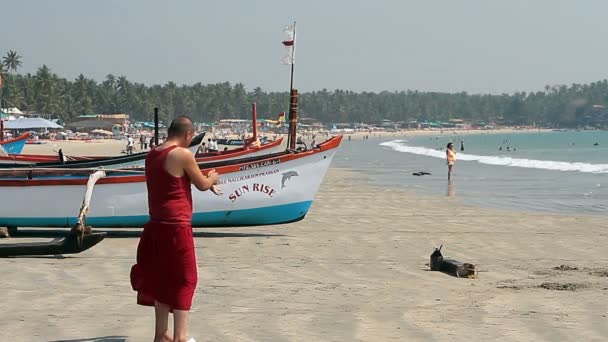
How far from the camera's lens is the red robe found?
18.9ft

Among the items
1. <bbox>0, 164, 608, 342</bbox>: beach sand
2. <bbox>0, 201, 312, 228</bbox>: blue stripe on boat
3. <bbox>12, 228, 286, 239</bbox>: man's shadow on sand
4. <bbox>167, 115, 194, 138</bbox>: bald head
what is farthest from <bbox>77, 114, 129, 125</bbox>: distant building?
<bbox>167, 115, 194, 138</bbox>: bald head

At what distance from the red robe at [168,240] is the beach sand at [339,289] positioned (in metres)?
0.85

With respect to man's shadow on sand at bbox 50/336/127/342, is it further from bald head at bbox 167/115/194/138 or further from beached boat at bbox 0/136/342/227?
beached boat at bbox 0/136/342/227

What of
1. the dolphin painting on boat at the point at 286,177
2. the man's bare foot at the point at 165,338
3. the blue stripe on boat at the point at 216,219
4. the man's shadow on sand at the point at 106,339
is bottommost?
the blue stripe on boat at the point at 216,219

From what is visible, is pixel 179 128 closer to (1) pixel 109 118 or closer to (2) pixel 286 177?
(2) pixel 286 177

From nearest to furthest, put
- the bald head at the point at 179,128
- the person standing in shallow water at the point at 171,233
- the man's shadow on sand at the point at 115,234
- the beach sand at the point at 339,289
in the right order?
the person standing in shallow water at the point at 171,233
the bald head at the point at 179,128
the beach sand at the point at 339,289
the man's shadow on sand at the point at 115,234

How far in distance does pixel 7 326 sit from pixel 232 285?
8.87 ft

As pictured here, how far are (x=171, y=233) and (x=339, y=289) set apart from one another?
11.5ft

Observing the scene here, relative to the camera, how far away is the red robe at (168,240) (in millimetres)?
5762

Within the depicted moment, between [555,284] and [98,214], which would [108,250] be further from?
[555,284]

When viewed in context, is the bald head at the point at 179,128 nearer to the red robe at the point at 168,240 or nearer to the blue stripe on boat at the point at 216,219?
the red robe at the point at 168,240

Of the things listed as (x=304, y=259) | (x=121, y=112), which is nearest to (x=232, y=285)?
(x=304, y=259)

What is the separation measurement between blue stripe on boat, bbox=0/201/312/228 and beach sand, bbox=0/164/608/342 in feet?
0.77

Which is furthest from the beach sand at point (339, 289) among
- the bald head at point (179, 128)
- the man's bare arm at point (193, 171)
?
the bald head at point (179, 128)
